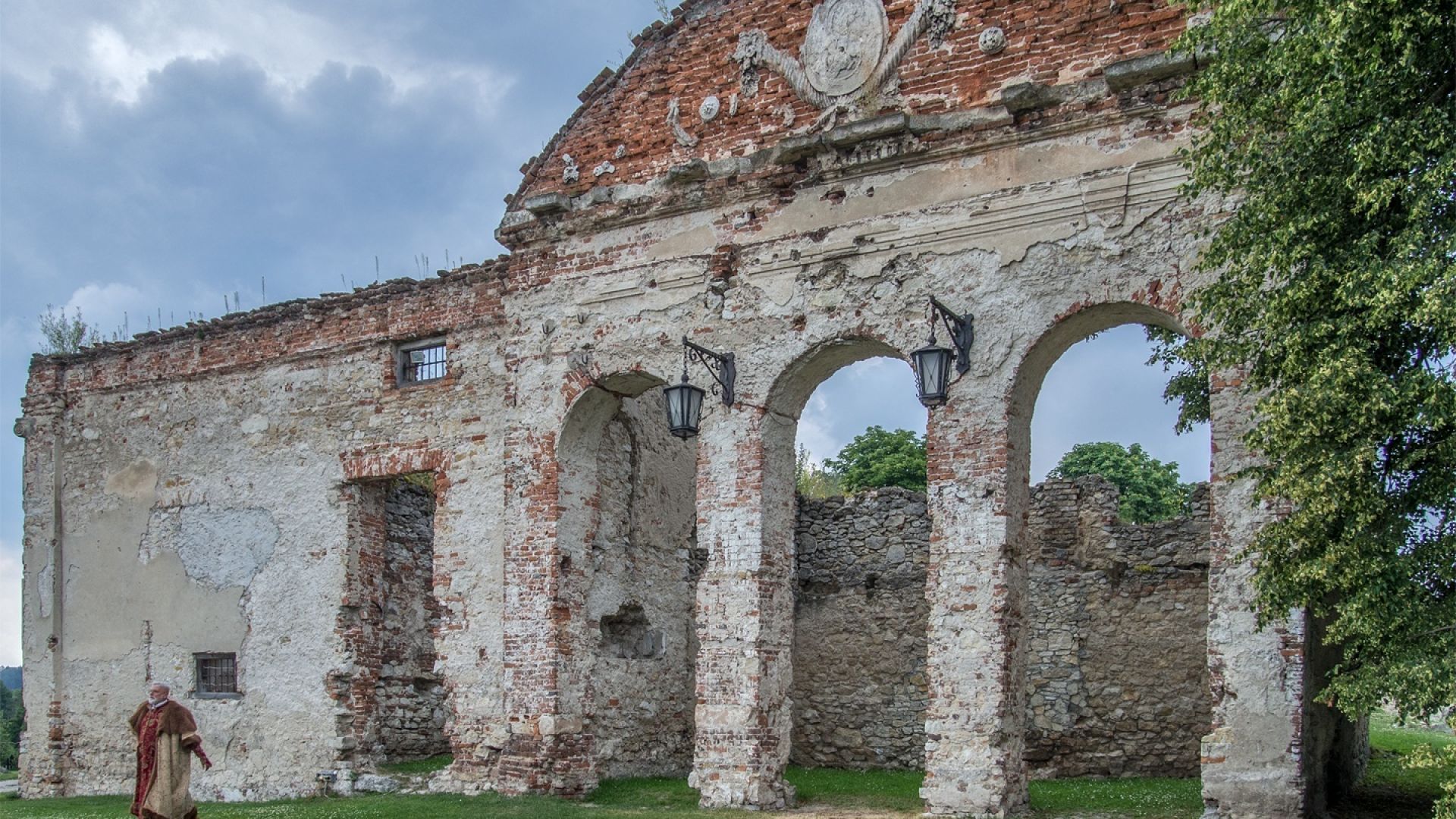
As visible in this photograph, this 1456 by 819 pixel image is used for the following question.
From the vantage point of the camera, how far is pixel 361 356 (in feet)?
49.3

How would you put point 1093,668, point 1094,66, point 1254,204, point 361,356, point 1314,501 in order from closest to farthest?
point 1314,501 → point 1254,204 → point 1094,66 → point 1093,668 → point 361,356

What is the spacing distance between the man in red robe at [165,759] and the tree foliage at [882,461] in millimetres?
19828

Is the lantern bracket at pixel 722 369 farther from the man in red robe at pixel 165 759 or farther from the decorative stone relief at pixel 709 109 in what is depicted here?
the man in red robe at pixel 165 759

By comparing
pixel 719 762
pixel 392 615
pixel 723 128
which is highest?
pixel 723 128

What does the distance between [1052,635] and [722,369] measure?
15.3 feet

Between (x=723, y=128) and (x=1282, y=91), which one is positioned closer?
(x=1282, y=91)

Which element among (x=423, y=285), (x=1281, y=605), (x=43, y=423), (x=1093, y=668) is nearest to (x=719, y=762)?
(x=1093, y=668)

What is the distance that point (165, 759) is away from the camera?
1048 cm

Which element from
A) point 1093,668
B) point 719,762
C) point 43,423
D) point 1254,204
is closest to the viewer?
point 1254,204

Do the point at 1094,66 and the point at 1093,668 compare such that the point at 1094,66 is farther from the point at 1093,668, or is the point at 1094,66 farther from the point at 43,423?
the point at 43,423

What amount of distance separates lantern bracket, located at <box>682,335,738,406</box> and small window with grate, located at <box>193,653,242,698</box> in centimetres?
655

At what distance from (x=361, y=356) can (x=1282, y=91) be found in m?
9.96

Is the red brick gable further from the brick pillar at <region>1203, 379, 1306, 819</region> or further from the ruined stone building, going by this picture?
the brick pillar at <region>1203, 379, 1306, 819</region>

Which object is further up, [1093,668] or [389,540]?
[389,540]
